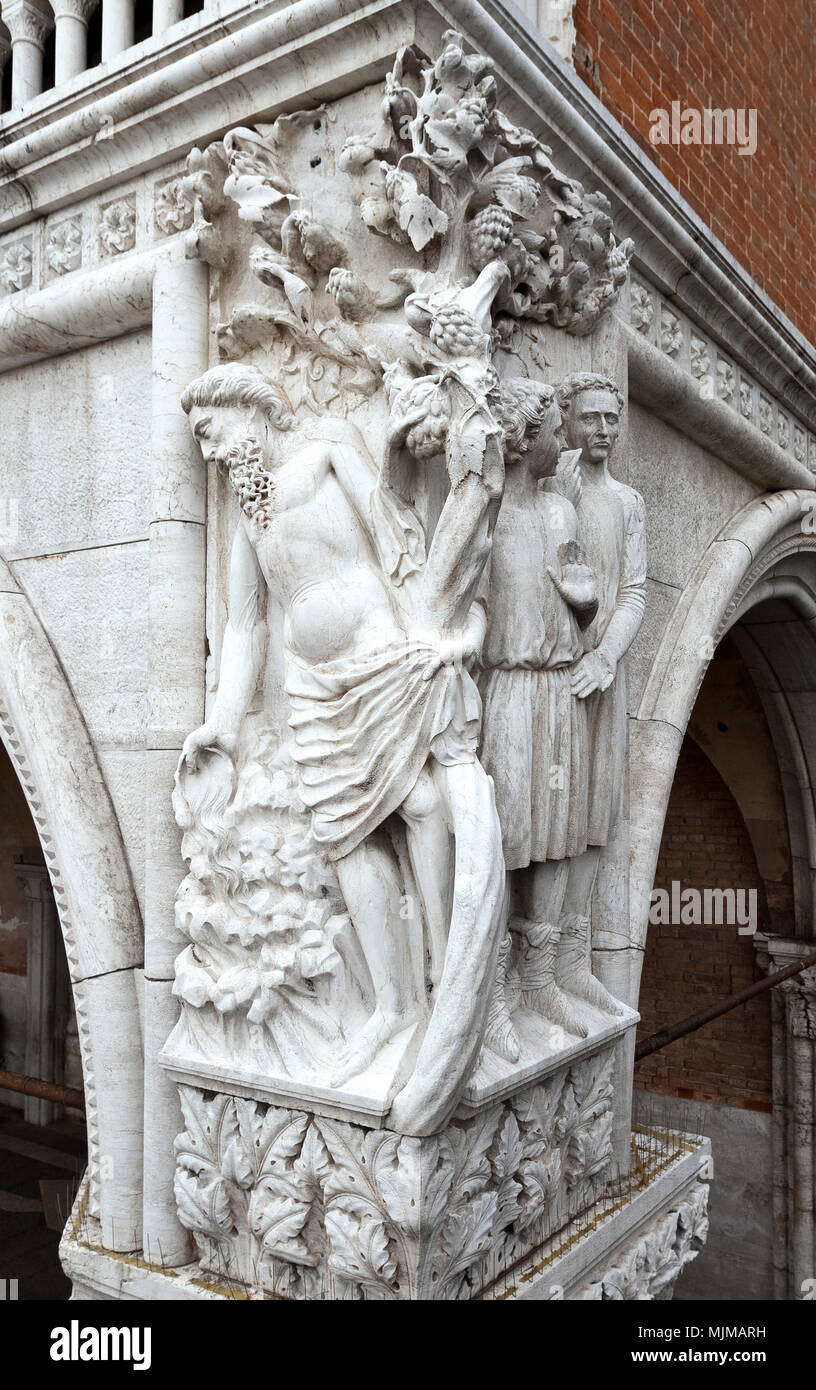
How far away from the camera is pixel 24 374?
11.1 ft

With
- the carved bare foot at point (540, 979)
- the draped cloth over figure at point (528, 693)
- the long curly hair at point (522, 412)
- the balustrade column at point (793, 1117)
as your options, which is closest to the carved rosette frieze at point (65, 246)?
the long curly hair at point (522, 412)

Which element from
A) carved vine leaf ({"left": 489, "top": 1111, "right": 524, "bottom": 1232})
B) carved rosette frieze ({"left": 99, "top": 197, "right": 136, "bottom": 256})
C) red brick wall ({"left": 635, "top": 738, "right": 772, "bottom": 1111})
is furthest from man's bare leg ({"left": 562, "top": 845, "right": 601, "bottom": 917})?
Answer: red brick wall ({"left": 635, "top": 738, "right": 772, "bottom": 1111})

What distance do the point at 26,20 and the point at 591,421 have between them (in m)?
2.18

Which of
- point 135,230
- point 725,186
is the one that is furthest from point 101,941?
point 725,186

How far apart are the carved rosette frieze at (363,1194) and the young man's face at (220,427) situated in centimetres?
154

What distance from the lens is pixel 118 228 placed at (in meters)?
3.07

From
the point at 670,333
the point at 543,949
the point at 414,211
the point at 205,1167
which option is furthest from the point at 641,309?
the point at 205,1167

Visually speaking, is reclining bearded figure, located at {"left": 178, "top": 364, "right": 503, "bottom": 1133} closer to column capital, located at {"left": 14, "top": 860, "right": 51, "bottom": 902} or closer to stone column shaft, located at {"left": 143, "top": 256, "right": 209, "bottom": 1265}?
stone column shaft, located at {"left": 143, "top": 256, "right": 209, "bottom": 1265}

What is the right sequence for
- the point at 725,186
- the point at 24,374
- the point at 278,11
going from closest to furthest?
the point at 278,11 → the point at 24,374 → the point at 725,186

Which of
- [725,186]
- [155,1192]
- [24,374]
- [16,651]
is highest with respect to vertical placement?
[725,186]

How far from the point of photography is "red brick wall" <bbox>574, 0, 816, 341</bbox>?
374 centimetres

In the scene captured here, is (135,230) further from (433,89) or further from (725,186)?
(725,186)

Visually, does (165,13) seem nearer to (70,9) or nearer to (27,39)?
(70,9)

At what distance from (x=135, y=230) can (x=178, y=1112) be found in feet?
7.85
